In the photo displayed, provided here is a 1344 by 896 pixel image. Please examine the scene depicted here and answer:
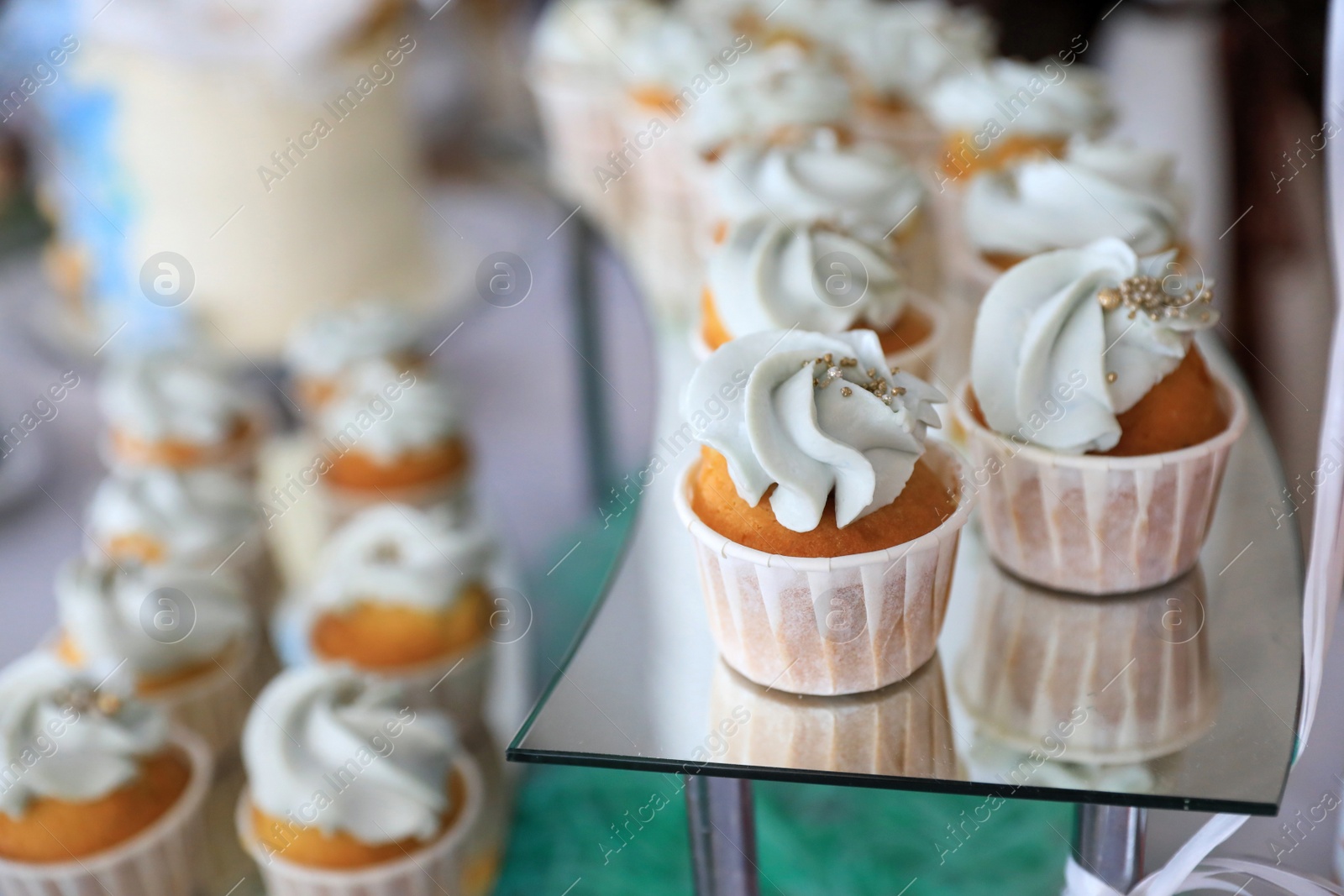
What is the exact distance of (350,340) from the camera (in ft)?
8.95

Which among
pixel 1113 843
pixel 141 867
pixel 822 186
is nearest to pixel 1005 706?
pixel 1113 843

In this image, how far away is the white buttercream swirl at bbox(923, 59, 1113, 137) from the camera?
5.64ft

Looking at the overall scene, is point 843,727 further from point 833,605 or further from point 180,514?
point 180,514

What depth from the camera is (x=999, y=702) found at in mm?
900

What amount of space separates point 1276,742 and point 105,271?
3258mm

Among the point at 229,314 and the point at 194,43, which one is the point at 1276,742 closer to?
the point at 194,43

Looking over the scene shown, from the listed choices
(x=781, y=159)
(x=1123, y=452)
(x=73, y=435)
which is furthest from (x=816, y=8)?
(x=73, y=435)

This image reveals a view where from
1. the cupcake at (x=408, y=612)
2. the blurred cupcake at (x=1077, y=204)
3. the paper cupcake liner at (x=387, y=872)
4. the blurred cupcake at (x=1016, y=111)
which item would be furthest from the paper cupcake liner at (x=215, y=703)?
the blurred cupcake at (x=1016, y=111)

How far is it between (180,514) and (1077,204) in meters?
1.69

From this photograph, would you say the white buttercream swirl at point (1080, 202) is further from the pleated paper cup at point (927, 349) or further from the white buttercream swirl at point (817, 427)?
the white buttercream swirl at point (817, 427)

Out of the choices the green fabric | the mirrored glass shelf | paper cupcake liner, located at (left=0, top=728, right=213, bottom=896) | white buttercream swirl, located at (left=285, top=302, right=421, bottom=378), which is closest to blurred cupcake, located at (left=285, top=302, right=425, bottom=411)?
white buttercream swirl, located at (left=285, top=302, right=421, bottom=378)

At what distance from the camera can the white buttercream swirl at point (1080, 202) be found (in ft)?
4.31

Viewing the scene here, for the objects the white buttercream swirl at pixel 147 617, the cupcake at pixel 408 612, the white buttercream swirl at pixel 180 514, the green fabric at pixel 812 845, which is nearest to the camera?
the green fabric at pixel 812 845

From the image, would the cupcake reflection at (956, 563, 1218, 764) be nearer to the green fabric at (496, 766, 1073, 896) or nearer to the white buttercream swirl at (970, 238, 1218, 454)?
the white buttercream swirl at (970, 238, 1218, 454)
